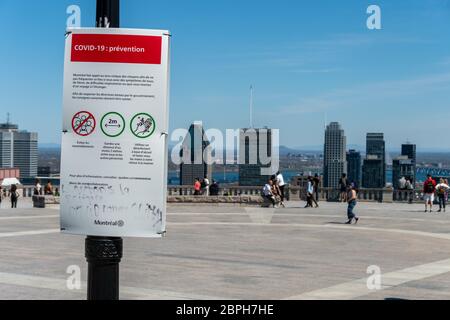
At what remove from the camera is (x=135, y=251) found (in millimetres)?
14609

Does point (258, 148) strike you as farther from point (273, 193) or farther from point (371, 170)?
point (371, 170)

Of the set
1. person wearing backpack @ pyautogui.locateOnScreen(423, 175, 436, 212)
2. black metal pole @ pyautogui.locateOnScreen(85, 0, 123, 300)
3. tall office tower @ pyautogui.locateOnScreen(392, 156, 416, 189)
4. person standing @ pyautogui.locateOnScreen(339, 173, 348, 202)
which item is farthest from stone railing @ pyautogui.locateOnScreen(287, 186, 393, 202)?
tall office tower @ pyautogui.locateOnScreen(392, 156, 416, 189)

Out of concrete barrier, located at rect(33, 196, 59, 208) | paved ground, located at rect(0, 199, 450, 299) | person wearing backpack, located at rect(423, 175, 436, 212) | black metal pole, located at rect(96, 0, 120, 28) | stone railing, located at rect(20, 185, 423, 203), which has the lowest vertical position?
paved ground, located at rect(0, 199, 450, 299)

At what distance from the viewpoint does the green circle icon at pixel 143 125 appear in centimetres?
533

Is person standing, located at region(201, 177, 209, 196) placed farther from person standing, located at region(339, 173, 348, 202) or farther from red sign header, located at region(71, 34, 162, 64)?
red sign header, located at region(71, 34, 162, 64)

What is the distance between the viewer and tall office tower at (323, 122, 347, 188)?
69875mm

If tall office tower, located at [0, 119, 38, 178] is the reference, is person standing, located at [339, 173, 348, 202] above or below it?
below

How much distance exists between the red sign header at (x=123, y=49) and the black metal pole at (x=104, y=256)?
155 millimetres

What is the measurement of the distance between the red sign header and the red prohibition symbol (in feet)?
1.48

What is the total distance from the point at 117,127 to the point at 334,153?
72589 millimetres

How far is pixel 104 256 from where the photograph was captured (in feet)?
17.7

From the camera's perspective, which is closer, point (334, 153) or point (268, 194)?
point (268, 194)

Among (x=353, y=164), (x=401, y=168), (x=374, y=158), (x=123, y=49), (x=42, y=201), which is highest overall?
(x=374, y=158)

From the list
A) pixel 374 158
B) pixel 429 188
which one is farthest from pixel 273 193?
pixel 374 158
